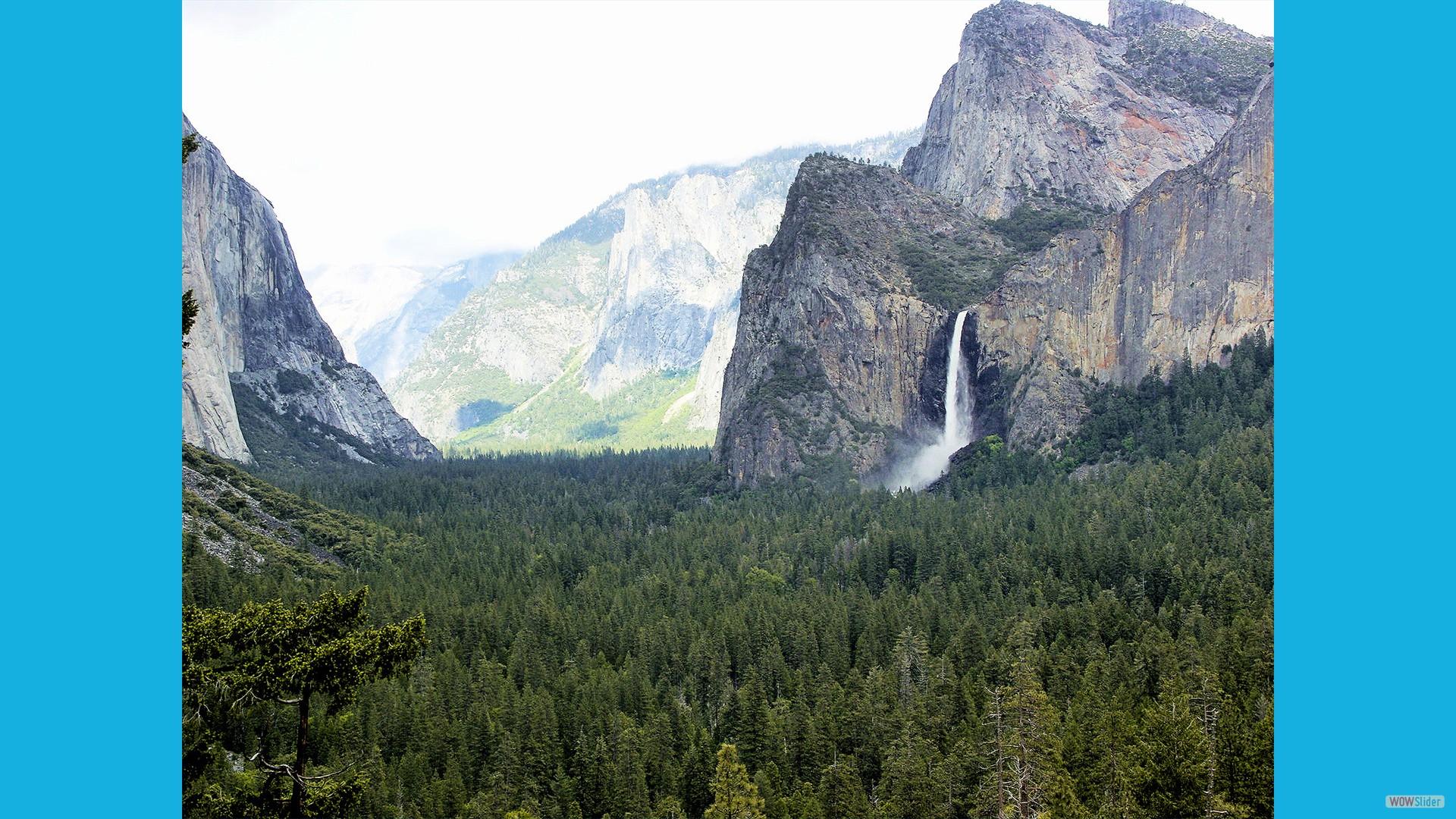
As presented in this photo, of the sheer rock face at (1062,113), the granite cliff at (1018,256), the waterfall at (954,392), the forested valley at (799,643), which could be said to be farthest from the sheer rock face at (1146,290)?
the sheer rock face at (1062,113)

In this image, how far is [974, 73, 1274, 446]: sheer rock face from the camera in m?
118

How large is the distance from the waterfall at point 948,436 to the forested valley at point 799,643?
31.9ft

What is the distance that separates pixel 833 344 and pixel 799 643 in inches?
3403

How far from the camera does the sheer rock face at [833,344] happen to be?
14300cm

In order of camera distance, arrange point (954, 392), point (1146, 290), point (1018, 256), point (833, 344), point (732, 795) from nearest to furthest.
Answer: point (732, 795) < point (1146, 290) < point (954, 392) < point (833, 344) < point (1018, 256)

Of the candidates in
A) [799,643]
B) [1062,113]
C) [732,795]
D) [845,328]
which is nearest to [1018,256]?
[845,328]

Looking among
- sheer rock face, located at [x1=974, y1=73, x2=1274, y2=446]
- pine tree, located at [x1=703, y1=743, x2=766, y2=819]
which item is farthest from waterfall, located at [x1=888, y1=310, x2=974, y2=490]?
pine tree, located at [x1=703, y1=743, x2=766, y2=819]

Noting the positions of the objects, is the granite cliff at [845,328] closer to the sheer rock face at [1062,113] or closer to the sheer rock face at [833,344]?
the sheer rock face at [833,344]

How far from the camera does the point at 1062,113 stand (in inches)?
6978

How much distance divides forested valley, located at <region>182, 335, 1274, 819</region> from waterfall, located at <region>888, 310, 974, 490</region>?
9.72 m

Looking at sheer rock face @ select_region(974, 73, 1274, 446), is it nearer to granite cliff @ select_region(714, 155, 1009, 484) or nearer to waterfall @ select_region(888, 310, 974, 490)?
waterfall @ select_region(888, 310, 974, 490)

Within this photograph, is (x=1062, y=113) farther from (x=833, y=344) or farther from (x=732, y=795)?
(x=732, y=795)

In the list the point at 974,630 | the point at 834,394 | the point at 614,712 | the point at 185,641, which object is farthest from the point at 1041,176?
the point at 185,641

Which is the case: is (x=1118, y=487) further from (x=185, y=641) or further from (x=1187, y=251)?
(x=185, y=641)
